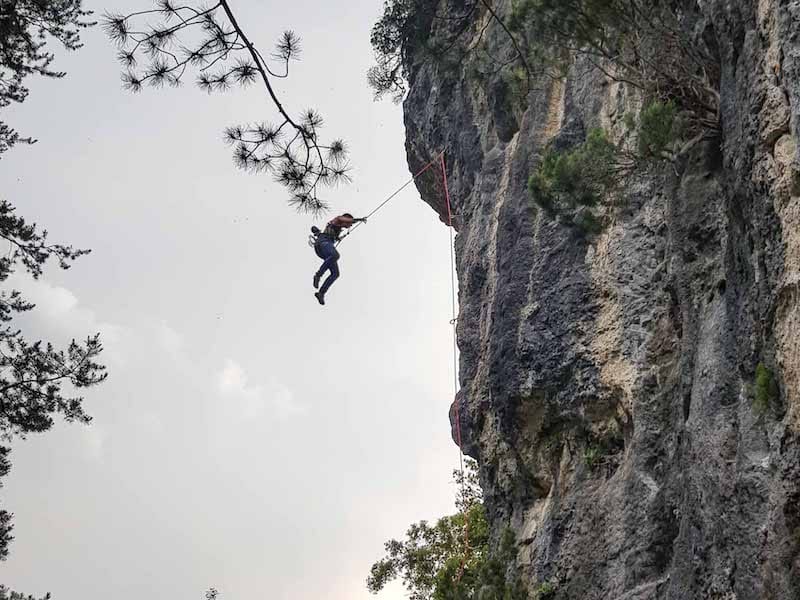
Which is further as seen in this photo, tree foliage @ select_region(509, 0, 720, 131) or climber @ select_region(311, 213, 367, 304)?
climber @ select_region(311, 213, 367, 304)

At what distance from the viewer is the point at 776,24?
6.58 metres

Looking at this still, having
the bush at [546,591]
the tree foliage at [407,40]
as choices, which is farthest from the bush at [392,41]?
the bush at [546,591]

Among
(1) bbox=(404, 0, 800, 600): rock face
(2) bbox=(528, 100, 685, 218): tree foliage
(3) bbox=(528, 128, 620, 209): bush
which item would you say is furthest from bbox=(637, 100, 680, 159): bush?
(3) bbox=(528, 128, 620, 209): bush

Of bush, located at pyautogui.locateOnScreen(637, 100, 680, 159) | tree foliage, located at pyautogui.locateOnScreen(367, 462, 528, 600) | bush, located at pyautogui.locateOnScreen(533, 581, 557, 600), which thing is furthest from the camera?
tree foliage, located at pyautogui.locateOnScreen(367, 462, 528, 600)

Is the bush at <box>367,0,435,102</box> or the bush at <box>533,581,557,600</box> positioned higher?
the bush at <box>367,0,435,102</box>

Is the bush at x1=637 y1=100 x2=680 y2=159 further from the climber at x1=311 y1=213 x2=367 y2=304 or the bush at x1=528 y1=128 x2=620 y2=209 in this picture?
the climber at x1=311 y1=213 x2=367 y2=304

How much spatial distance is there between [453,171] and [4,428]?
847 cm

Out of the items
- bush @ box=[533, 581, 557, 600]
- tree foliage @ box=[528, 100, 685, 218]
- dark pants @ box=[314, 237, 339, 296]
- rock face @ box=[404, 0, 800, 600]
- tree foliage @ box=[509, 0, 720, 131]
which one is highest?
dark pants @ box=[314, 237, 339, 296]

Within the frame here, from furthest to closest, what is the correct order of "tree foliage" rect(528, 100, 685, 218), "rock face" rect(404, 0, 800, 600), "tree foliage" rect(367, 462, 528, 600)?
"tree foliage" rect(367, 462, 528, 600), "tree foliage" rect(528, 100, 685, 218), "rock face" rect(404, 0, 800, 600)

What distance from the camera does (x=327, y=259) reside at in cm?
1390

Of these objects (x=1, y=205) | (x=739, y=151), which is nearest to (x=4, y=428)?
(x=1, y=205)

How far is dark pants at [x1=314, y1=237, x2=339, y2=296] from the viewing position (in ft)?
45.6

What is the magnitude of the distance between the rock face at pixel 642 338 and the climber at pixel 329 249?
2.02m

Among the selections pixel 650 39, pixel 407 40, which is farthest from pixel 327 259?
pixel 650 39
